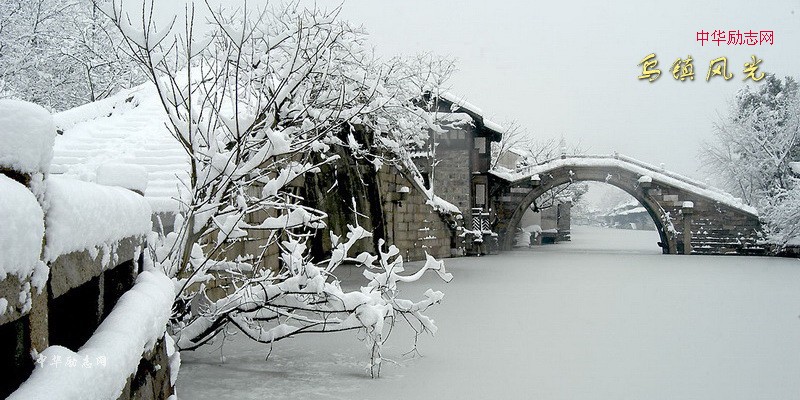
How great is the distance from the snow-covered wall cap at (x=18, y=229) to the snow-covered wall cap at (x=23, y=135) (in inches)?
1.7

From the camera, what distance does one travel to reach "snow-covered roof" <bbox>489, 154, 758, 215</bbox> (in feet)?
87.3

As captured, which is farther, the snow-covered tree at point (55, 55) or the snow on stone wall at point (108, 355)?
the snow-covered tree at point (55, 55)

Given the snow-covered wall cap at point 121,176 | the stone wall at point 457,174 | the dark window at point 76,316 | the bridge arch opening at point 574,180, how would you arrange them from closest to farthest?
the dark window at point 76,316 → the snow-covered wall cap at point 121,176 → the stone wall at point 457,174 → the bridge arch opening at point 574,180

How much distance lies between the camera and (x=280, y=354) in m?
6.44

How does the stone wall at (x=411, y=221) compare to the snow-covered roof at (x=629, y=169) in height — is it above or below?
below

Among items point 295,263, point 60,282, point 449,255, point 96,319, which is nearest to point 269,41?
point 295,263

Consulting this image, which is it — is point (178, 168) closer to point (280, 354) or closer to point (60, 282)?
point (280, 354)

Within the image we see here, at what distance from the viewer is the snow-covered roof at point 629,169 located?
26.6 metres

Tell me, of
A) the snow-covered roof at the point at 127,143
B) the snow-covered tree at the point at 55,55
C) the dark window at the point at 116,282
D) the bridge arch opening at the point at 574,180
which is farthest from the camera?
the bridge arch opening at the point at 574,180

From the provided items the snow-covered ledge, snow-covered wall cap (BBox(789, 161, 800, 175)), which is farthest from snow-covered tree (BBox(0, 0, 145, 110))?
snow-covered wall cap (BBox(789, 161, 800, 175))

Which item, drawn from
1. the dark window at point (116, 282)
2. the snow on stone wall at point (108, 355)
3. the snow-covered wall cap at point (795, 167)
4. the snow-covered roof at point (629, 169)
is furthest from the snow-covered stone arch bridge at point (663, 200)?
the snow on stone wall at point (108, 355)

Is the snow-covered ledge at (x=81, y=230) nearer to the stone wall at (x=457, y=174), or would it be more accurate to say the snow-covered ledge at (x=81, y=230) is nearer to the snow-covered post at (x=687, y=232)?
the stone wall at (x=457, y=174)

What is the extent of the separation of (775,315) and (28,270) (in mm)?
10487

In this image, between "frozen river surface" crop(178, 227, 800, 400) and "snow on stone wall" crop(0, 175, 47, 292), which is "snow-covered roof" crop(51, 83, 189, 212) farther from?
"snow on stone wall" crop(0, 175, 47, 292)
